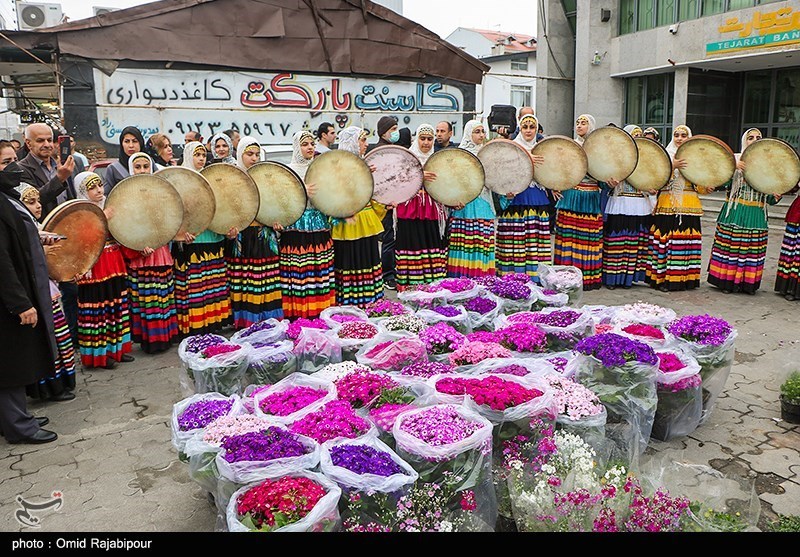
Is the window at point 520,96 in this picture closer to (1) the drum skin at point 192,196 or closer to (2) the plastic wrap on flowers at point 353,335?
(1) the drum skin at point 192,196

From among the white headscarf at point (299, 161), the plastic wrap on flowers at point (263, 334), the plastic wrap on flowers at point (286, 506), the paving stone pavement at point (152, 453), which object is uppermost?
the white headscarf at point (299, 161)

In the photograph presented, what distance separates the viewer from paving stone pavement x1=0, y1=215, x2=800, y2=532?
3053mm

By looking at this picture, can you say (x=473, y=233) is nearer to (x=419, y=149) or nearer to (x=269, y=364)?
(x=419, y=149)

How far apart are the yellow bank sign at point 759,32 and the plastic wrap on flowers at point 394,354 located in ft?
42.5

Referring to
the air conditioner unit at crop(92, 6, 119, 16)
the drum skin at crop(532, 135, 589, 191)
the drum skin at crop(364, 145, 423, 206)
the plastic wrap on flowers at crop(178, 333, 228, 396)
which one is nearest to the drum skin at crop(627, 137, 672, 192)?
the drum skin at crop(532, 135, 589, 191)

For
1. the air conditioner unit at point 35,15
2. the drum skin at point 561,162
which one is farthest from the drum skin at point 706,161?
the air conditioner unit at point 35,15

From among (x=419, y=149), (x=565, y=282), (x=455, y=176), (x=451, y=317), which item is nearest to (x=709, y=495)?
(x=451, y=317)

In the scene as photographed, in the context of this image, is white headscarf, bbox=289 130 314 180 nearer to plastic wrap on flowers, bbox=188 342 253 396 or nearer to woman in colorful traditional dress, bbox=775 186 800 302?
plastic wrap on flowers, bbox=188 342 253 396

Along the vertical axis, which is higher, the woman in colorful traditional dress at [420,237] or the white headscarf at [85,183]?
the white headscarf at [85,183]

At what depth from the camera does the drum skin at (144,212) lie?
4906 mm

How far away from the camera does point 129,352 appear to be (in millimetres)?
5512

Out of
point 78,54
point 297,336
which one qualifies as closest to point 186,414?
point 297,336

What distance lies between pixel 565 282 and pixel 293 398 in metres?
3.21

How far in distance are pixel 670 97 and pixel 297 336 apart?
15.4 metres
